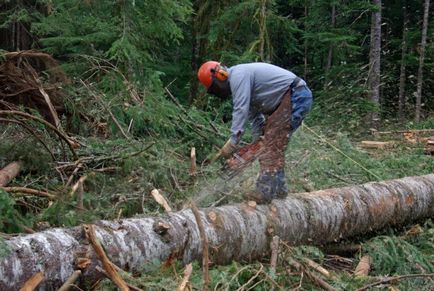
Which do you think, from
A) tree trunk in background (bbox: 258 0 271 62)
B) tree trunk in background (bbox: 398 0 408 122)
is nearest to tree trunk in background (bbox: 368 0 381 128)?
tree trunk in background (bbox: 398 0 408 122)

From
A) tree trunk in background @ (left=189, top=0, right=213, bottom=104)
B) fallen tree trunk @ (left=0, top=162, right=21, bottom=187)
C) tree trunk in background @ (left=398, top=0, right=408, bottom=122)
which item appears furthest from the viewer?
tree trunk in background @ (left=398, top=0, right=408, bottom=122)

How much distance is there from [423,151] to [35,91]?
24.8 ft

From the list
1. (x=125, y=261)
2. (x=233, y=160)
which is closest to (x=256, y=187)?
(x=233, y=160)

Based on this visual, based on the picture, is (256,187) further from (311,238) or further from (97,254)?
(97,254)

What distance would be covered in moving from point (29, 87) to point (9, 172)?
1.48 metres

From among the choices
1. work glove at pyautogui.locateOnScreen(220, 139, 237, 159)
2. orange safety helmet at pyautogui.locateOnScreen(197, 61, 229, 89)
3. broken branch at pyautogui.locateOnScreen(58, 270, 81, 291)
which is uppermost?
orange safety helmet at pyautogui.locateOnScreen(197, 61, 229, 89)

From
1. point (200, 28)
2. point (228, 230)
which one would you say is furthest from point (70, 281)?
point (200, 28)

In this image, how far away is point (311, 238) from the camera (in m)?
5.00

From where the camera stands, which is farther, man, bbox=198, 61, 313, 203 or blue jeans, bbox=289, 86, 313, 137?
blue jeans, bbox=289, 86, 313, 137

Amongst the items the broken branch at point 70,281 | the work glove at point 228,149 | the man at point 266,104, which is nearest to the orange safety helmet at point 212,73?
the man at point 266,104

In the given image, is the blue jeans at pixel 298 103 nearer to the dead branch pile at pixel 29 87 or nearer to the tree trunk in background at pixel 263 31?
the dead branch pile at pixel 29 87

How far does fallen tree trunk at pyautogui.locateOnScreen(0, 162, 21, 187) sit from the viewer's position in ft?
15.9

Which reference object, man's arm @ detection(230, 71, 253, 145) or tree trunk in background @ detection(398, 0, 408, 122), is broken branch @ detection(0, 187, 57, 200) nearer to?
man's arm @ detection(230, 71, 253, 145)

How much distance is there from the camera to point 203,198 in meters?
5.24
